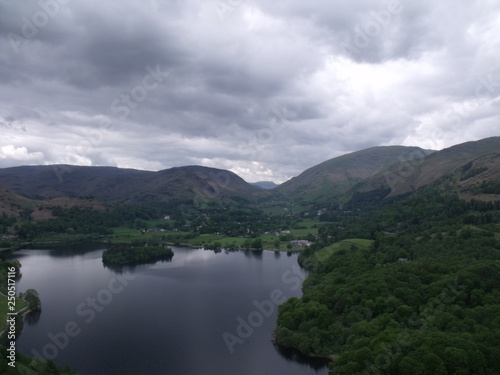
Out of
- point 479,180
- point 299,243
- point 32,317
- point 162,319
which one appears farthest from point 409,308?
point 479,180

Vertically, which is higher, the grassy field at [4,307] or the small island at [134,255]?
the small island at [134,255]

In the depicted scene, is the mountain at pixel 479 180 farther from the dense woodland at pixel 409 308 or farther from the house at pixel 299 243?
the house at pixel 299 243

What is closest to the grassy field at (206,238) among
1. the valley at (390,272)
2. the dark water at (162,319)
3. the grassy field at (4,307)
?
the valley at (390,272)

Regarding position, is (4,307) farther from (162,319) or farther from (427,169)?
(427,169)

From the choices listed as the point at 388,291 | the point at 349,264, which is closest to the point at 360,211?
the point at 349,264

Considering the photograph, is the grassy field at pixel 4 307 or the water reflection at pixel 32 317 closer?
A: the grassy field at pixel 4 307

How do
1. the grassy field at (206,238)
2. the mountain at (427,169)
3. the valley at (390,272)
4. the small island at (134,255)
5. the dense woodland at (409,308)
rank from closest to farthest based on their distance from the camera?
1. the dense woodland at (409,308)
2. the valley at (390,272)
3. the small island at (134,255)
4. the grassy field at (206,238)
5. the mountain at (427,169)

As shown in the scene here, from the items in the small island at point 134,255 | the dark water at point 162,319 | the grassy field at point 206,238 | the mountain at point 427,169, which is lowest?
the dark water at point 162,319

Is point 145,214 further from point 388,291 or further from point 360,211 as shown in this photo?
point 388,291

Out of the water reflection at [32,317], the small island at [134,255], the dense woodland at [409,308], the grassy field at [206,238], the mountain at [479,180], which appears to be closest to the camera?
the dense woodland at [409,308]
